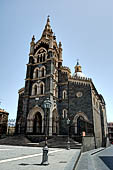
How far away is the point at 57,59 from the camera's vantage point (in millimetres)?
33000

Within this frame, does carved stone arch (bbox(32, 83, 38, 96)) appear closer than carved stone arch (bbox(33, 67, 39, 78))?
Yes

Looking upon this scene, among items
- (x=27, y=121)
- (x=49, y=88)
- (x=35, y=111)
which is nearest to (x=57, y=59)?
(x=49, y=88)

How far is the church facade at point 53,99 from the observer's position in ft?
83.0

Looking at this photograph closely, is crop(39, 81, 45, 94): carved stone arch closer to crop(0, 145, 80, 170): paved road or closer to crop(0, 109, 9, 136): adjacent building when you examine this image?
crop(0, 109, 9, 136): adjacent building

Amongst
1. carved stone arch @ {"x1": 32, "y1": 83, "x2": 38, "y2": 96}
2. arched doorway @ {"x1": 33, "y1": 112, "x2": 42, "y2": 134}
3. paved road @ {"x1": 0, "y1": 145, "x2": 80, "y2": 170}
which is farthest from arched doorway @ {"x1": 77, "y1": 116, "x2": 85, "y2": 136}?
paved road @ {"x1": 0, "y1": 145, "x2": 80, "y2": 170}

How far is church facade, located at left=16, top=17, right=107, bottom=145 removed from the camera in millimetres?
25297

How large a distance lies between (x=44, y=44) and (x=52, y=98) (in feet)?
45.2

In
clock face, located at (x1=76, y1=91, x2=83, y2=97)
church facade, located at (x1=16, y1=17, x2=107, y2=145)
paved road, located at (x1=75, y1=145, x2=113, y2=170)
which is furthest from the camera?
clock face, located at (x1=76, y1=91, x2=83, y2=97)

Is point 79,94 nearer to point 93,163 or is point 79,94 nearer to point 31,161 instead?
point 93,163

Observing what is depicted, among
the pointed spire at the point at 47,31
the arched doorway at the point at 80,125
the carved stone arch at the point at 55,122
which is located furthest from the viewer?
the pointed spire at the point at 47,31

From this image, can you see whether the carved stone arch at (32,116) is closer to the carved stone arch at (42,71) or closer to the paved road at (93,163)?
the carved stone arch at (42,71)

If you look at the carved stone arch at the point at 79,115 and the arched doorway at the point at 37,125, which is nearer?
the carved stone arch at the point at 79,115

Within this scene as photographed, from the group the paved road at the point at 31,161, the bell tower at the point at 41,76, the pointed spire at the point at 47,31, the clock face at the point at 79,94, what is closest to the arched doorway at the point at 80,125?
the clock face at the point at 79,94

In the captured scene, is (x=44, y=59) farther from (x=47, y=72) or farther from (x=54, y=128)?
(x=54, y=128)
